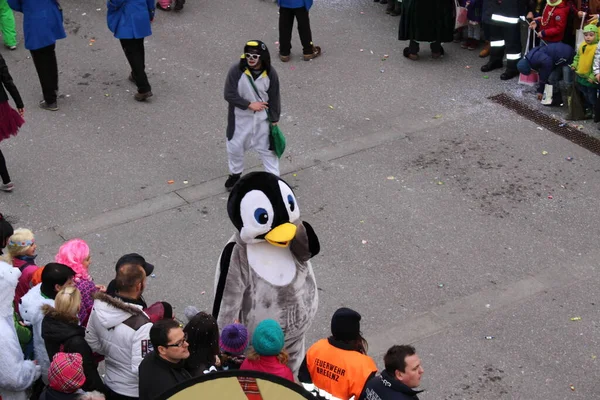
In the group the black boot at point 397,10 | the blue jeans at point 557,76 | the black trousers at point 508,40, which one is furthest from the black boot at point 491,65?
the black boot at point 397,10

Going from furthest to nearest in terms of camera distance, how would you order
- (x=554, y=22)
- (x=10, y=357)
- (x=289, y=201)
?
(x=554, y=22), (x=289, y=201), (x=10, y=357)

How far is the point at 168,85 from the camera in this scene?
36.1 feet

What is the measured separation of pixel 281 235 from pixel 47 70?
5.66 metres

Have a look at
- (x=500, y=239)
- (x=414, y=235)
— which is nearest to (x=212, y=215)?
(x=414, y=235)

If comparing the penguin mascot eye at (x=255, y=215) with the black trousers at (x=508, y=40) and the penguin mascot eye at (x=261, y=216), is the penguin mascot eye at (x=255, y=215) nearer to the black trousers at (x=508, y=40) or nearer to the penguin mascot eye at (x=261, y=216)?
the penguin mascot eye at (x=261, y=216)

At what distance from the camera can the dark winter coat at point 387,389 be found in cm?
464

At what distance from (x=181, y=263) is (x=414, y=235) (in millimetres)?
1992

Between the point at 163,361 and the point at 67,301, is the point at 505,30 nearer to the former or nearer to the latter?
the point at 67,301

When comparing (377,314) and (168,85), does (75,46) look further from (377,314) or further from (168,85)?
(377,314)

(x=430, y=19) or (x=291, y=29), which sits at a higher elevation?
(x=430, y=19)

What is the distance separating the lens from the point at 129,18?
10.2 meters

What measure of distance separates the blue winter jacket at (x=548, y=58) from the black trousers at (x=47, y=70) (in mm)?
5177

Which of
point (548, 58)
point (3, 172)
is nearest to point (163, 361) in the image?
point (3, 172)

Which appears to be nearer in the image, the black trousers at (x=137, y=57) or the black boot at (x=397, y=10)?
the black trousers at (x=137, y=57)
